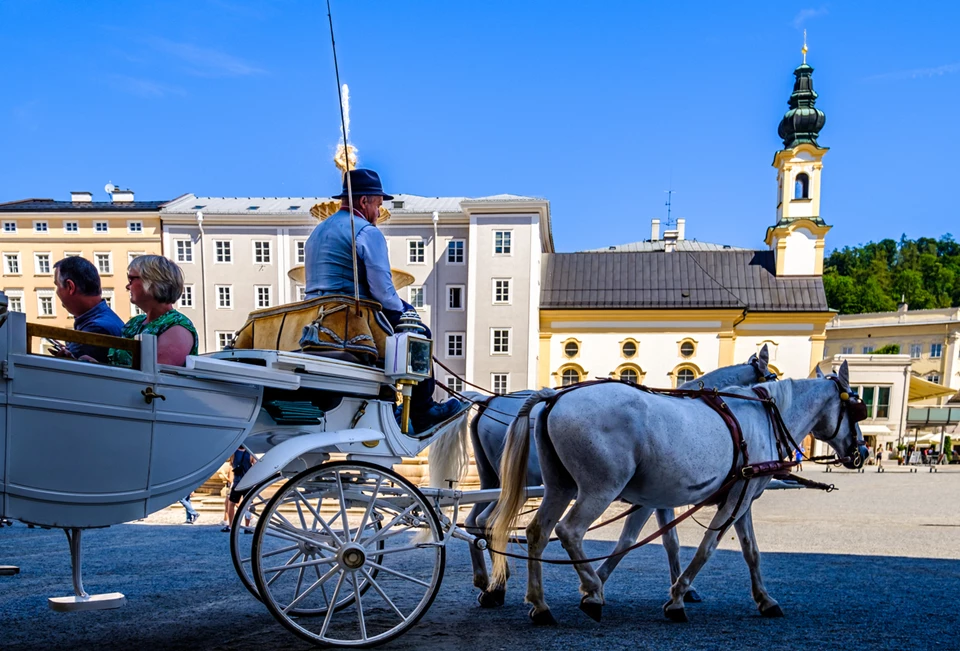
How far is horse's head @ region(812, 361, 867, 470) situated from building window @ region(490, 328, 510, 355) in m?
33.1

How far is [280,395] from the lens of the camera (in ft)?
12.5

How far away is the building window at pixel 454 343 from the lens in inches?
1526

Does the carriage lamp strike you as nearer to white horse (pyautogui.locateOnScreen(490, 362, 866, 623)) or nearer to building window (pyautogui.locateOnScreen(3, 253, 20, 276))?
white horse (pyautogui.locateOnScreen(490, 362, 866, 623))

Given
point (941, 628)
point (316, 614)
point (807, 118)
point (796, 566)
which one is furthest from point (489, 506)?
point (807, 118)

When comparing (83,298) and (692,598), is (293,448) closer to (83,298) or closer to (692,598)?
(83,298)

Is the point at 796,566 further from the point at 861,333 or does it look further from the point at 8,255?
the point at 861,333

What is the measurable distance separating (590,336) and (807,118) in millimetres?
19576

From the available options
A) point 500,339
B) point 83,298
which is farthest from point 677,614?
point 500,339

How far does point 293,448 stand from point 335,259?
1.15 m

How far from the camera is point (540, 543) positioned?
434 centimetres

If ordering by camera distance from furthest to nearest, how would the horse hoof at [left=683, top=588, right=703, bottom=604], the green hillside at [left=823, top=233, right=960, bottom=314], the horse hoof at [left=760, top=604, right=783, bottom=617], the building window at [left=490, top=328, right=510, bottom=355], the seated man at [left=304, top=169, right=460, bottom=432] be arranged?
the green hillside at [left=823, top=233, right=960, bottom=314]
the building window at [left=490, top=328, right=510, bottom=355]
the horse hoof at [left=683, top=588, right=703, bottom=604]
the horse hoof at [left=760, top=604, right=783, bottom=617]
the seated man at [left=304, top=169, right=460, bottom=432]

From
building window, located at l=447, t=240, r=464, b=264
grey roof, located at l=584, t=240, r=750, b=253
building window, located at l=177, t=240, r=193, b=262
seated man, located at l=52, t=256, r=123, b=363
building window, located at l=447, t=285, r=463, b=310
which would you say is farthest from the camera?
grey roof, located at l=584, t=240, r=750, b=253

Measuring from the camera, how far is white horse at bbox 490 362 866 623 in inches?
165

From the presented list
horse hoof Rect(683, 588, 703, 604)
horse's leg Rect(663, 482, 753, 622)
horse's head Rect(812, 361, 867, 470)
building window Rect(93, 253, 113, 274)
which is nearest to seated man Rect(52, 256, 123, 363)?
horse's leg Rect(663, 482, 753, 622)
